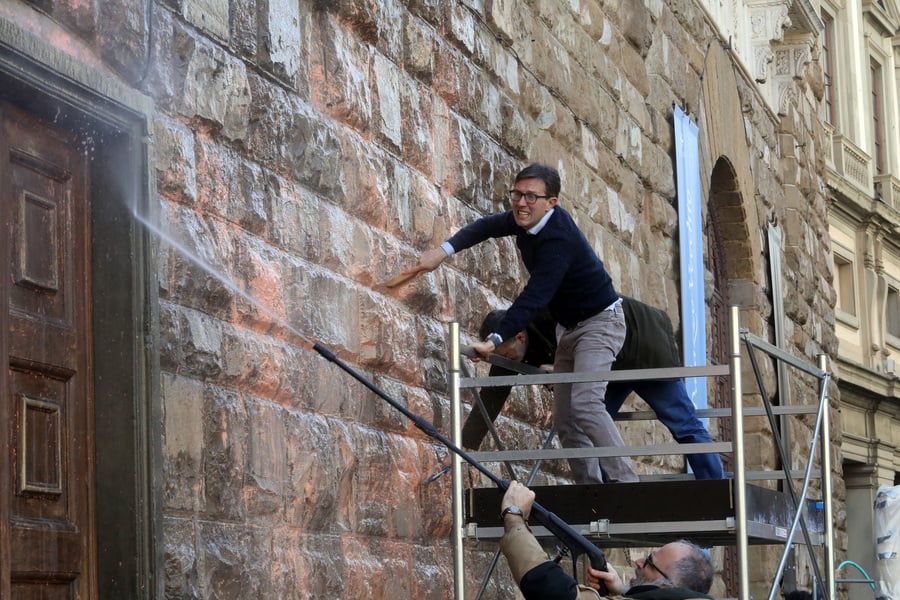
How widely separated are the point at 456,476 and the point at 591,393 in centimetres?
67

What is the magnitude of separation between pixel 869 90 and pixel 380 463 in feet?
86.5

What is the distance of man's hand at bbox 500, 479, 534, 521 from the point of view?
18.9ft

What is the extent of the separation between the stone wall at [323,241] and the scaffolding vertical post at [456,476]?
1.34ft

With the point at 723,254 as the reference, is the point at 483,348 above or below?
below

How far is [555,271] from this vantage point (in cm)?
646

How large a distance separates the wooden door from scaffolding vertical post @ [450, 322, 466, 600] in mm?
1725

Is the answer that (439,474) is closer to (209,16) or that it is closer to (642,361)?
(642,361)

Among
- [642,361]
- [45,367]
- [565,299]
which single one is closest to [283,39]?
[565,299]

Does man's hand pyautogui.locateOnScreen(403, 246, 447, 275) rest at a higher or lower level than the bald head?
higher

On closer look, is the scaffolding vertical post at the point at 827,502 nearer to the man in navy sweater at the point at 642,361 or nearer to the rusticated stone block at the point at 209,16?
the man in navy sweater at the point at 642,361

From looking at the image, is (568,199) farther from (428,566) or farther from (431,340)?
(428,566)

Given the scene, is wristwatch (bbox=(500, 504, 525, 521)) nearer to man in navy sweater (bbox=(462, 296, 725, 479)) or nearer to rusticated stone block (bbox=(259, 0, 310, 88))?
man in navy sweater (bbox=(462, 296, 725, 479))

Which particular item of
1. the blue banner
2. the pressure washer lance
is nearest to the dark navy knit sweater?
the pressure washer lance

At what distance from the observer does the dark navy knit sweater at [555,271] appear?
21.0ft
